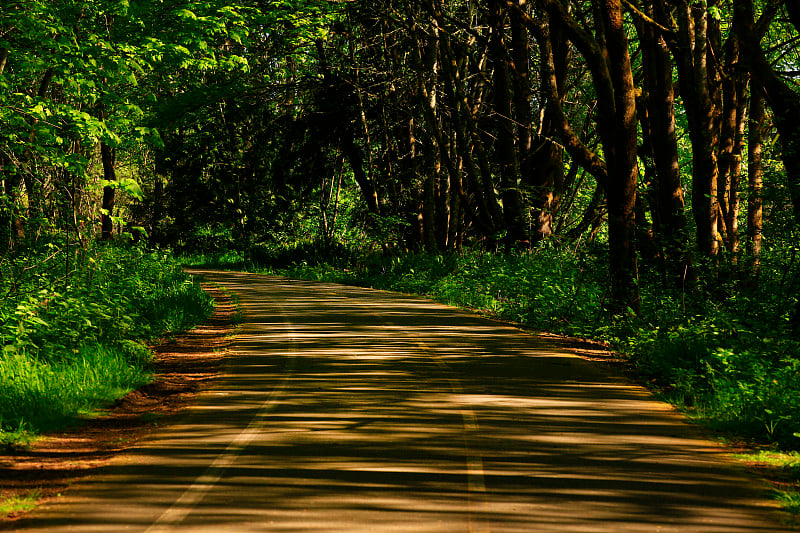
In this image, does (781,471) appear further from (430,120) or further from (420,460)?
(430,120)

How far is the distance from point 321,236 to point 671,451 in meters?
39.0

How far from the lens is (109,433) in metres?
8.76

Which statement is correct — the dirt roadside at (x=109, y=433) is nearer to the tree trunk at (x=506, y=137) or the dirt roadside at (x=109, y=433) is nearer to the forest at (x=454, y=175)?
the forest at (x=454, y=175)

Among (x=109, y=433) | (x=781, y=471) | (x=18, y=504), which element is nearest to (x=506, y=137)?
(x=109, y=433)

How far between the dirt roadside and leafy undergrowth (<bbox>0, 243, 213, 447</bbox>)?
244 mm

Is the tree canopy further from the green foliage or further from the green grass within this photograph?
the green grass

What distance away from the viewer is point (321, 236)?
46062 mm

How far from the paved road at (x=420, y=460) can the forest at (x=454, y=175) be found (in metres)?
1.36

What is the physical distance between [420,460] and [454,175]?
23340 mm

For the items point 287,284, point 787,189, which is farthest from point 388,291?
point 787,189

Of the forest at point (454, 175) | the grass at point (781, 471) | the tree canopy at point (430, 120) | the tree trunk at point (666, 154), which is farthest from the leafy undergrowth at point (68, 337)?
the tree trunk at point (666, 154)

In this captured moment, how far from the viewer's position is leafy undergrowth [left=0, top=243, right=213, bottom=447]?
928 centimetres

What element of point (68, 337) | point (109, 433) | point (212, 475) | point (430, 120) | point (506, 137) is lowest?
point (109, 433)

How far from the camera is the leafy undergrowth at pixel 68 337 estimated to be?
928 cm
